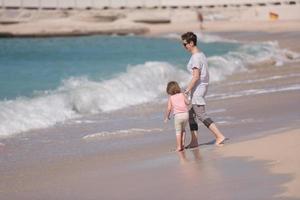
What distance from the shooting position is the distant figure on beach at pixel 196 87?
34.5ft

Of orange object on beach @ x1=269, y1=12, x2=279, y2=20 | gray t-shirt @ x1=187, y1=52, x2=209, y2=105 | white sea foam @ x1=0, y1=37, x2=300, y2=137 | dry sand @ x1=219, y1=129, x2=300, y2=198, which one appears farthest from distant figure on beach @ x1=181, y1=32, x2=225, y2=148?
orange object on beach @ x1=269, y1=12, x2=279, y2=20

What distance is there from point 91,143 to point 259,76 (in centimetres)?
1313

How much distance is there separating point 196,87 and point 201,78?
0.13 metres

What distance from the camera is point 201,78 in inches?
419

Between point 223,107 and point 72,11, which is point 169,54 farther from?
point 72,11

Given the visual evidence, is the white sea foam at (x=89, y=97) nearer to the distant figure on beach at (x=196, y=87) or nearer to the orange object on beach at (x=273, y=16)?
the distant figure on beach at (x=196, y=87)

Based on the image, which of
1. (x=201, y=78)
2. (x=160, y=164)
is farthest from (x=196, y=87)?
(x=160, y=164)

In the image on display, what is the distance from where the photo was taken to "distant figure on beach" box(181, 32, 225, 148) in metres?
10.5

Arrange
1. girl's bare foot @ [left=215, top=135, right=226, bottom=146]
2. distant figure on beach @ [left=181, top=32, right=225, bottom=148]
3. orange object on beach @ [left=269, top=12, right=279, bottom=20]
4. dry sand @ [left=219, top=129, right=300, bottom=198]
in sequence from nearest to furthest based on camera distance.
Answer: dry sand @ [left=219, top=129, right=300, bottom=198] < girl's bare foot @ [left=215, top=135, right=226, bottom=146] < distant figure on beach @ [left=181, top=32, right=225, bottom=148] < orange object on beach @ [left=269, top=12, right=279, bottom=20]

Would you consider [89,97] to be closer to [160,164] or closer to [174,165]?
[160,164]

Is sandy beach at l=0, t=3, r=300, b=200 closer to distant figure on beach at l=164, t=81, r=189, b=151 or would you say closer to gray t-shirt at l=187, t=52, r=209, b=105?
distant figure on beach at l=164, t=81, r=189, b=151

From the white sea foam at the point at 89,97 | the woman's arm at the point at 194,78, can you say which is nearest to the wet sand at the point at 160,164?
the woman's arm at the point at 194,78

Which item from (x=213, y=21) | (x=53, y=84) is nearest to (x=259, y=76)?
(x=53, y=84)

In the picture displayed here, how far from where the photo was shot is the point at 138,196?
24.5ft
